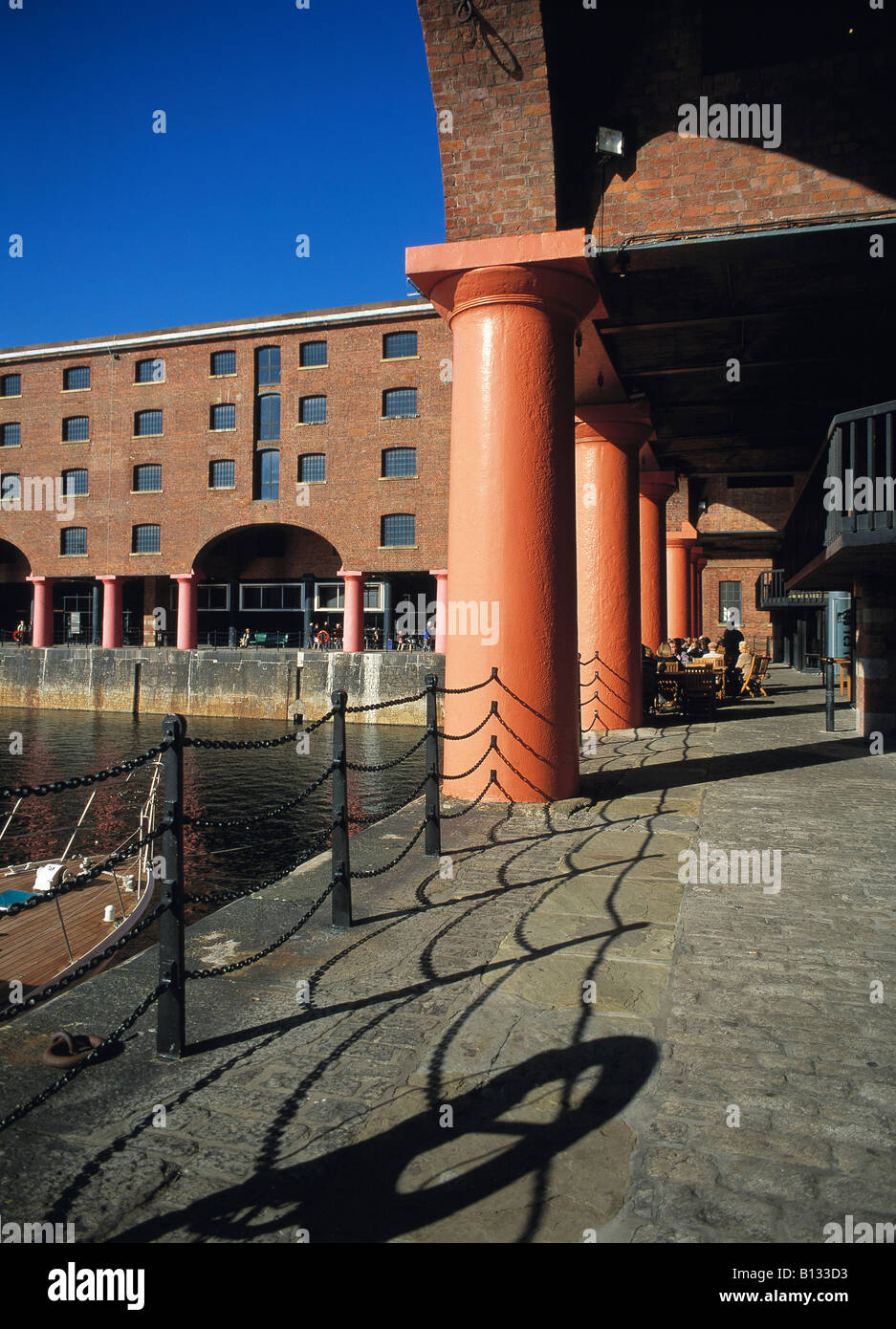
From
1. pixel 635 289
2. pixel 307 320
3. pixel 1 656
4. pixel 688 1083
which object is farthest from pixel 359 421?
pixel 688 1083

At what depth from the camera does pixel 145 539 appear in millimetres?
34656

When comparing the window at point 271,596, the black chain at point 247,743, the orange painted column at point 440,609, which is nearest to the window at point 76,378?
the window at point 271,596

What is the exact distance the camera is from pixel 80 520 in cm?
3541

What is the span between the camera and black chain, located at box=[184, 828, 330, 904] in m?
4.01

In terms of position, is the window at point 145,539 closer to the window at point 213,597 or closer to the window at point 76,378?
the window at point 213,597

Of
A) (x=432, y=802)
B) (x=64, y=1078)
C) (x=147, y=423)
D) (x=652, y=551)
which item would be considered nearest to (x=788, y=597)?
(x=652, y=551)

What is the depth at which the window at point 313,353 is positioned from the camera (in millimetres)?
32781

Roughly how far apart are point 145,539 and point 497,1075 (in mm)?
34344

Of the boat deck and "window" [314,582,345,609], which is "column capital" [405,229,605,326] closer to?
the boat deck

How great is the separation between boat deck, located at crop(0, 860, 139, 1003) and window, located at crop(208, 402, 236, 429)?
28344 mm

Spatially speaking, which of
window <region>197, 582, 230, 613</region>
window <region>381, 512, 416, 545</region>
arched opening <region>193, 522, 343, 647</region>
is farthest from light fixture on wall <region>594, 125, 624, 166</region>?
window <region>197, 582, 230, 613</region>

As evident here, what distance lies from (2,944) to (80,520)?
3250 centimetres

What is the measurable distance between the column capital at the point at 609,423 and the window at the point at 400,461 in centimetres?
1923

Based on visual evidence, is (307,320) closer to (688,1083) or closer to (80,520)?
(80,520)
